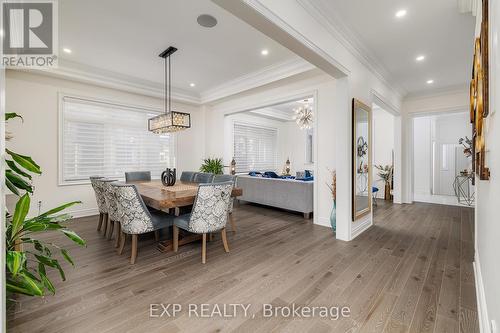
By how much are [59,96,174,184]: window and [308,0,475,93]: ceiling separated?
448 cm

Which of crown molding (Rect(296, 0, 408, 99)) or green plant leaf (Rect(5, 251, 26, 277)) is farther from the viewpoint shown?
crown molding (Rect(296, 0, 408, 99))


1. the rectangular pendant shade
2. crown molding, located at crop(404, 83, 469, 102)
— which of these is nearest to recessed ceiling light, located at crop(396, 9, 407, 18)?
the rectangular pendant shade

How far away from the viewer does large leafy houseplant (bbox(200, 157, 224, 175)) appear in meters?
6.11

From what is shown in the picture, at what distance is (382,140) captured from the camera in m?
7.11

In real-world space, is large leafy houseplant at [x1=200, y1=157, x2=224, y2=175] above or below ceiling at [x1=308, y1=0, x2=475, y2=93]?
below

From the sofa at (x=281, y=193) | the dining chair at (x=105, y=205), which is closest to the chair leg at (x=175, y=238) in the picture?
the dining chair at (x=105, y=205)

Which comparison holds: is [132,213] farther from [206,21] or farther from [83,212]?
[83,212]

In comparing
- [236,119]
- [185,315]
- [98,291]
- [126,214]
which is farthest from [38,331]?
[236,119]

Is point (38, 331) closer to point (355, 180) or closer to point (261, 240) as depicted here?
point (261, 240)

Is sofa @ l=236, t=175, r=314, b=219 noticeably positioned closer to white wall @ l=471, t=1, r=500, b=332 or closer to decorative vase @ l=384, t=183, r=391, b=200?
white wall @ l=471, t=1, r=500, b=332

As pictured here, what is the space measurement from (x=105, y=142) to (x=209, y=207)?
3.60 metres

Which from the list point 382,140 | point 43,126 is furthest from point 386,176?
point 43,126

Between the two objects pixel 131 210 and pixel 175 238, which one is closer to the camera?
pixel 131 210

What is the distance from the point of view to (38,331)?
161 cm
